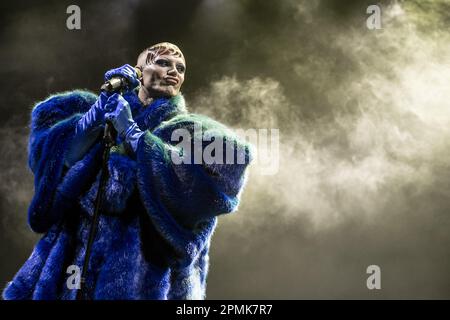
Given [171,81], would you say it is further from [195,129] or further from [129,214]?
[129,214]

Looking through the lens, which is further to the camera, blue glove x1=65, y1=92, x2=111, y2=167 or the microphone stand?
blue glove x1=65, y1=92, x2=111, y2=167

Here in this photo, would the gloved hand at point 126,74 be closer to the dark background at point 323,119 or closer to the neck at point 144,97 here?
the neck at point 144,97

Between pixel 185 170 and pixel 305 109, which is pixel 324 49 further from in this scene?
pixel 185 170

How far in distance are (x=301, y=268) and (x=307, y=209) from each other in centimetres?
44

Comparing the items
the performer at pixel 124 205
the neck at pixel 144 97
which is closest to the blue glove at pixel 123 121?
the performer at pixel 124 205

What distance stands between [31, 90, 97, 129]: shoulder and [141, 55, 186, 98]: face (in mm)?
233

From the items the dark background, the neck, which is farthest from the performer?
the dark background

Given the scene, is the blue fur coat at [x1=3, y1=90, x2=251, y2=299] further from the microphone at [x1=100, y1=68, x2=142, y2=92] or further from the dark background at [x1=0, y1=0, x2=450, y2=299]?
the dark background at [x1=0, y1=0, x2=450, y2=299]

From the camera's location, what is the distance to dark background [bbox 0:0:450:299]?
3703 mm

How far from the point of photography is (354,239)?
380cm

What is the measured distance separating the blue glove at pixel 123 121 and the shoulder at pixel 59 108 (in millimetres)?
274

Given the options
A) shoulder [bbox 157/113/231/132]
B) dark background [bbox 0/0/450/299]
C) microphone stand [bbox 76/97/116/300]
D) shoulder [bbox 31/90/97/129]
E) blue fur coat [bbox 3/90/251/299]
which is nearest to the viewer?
microphone stand [bbox 76/97/116/300]

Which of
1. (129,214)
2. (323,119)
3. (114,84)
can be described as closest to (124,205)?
(129,214)
